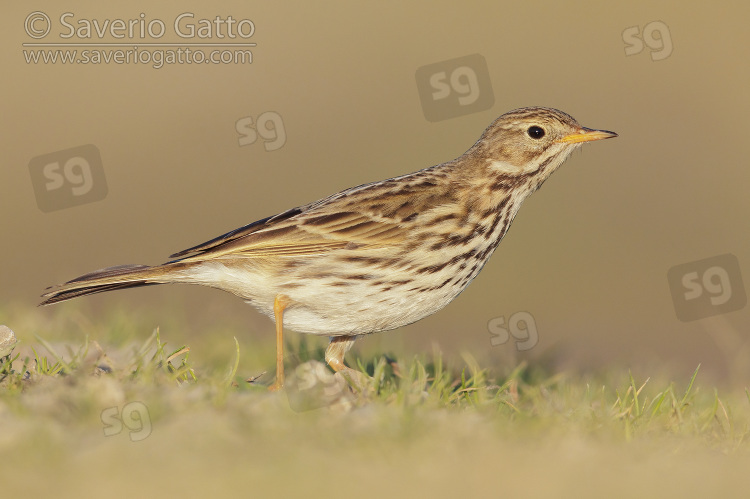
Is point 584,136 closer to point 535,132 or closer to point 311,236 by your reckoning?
point 535,132

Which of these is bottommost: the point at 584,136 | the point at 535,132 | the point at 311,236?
the point at 311,236

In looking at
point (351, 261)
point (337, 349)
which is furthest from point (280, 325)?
point (337, 349)

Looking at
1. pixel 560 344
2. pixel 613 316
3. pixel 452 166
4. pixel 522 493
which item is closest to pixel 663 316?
pixel 613 316

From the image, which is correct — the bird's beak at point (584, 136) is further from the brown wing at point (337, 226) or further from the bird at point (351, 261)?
the brown wing at point (337, 226)

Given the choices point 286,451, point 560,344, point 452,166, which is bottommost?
point 560,344

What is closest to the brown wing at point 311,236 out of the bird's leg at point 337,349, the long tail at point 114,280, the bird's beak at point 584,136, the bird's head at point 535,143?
the long tail at point 114,280

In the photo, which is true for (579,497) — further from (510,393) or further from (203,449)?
(510,393)

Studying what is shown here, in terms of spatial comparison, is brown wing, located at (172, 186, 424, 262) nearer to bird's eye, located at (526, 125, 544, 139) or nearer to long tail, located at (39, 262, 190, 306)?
long tail, located at (39, 262, 190, 306)

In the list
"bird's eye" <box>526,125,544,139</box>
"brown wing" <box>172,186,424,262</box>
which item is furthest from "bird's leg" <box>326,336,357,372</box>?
"bird's eye" <box>526,125,544,139</box>
